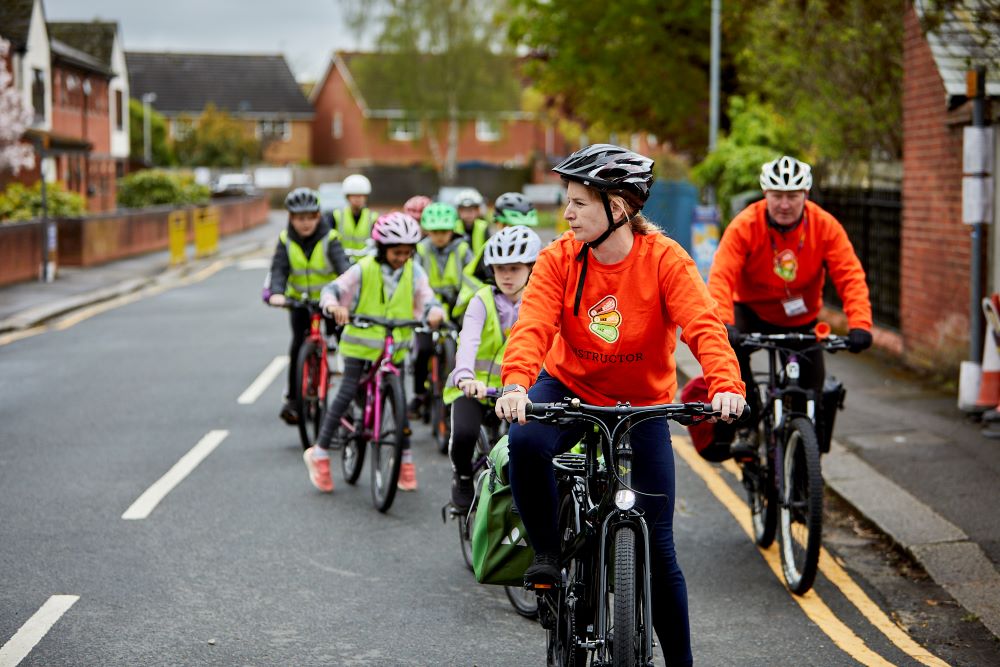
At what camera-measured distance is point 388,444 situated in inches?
326

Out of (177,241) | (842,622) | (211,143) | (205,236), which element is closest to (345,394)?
(842,622)

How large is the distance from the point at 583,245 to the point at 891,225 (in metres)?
11.9

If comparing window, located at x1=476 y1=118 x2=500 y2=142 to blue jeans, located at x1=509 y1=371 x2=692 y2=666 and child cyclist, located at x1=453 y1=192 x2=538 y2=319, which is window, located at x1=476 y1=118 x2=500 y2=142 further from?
blue jeans, located at x1=509 y1=371 x2=692 y2=666

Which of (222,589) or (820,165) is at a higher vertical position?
(820,165)

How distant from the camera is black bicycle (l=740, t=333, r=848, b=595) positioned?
658 centimetres

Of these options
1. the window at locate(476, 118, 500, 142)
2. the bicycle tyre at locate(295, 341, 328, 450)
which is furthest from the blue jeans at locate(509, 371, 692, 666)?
the window at locate(476, 118, 500, 142)

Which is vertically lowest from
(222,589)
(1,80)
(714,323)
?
(222,589)

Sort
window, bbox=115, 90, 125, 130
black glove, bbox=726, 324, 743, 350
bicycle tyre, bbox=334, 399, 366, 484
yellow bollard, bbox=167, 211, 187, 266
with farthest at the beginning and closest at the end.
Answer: window, bbox=115, 90, 125, 130 → yellow bollard, bbox=167, 211, 187, 266 → bicycle tyre, bbox=334, 399, 366, 484 → black glove, bbox=726, 324, 743, 350

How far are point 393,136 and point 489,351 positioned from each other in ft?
280

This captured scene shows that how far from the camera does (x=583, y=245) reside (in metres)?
4.68

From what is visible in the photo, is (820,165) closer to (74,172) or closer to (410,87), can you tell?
(74,172)

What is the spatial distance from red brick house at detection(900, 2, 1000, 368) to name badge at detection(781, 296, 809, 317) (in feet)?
18.1

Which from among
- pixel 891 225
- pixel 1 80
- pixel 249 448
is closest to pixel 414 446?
pixel 249 448

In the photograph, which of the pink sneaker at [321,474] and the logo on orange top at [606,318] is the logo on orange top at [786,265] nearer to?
the logo on orange top at [606,318]
